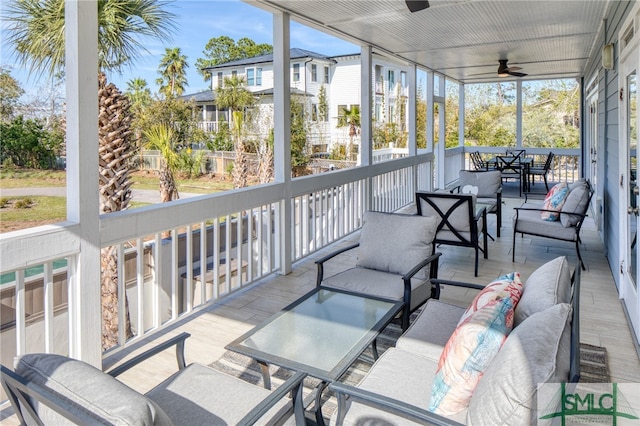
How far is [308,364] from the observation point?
2.07 meters

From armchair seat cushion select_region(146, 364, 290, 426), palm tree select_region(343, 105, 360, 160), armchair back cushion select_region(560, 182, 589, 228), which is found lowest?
armchair seat cushion select_region(146, 364, 290, 426)

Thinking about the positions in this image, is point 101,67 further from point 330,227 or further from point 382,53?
point 382,53

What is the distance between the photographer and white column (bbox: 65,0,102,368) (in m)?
2.43

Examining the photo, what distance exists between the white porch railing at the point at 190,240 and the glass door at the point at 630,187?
2896 mm

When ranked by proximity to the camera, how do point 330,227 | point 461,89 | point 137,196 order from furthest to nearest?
1. point 137,196
2. point 461,89
3. point 330,227

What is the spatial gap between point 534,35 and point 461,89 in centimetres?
625

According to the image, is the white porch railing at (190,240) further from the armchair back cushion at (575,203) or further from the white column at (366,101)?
the armchair back cushion at (575,203)

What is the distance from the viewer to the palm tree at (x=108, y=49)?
3.94m

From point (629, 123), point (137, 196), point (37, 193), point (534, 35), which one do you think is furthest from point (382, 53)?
point (137, 196)

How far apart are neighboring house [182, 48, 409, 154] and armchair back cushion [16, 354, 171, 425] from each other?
15.1 meters

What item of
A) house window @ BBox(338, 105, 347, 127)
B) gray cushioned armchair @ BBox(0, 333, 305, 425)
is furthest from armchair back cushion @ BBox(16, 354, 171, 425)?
house window @ BBox(338, 105, 347, 127)

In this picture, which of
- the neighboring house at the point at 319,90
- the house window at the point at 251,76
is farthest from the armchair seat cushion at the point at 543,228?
the house window at the point at 251,76

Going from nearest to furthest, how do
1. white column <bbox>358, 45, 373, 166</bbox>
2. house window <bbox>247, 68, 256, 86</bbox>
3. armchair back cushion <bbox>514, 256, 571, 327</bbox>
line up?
armchair back cushion <bbox>514, 256, 571, 327</bbox>
white column <bbox>358, 45, 373, 166</bbox>
house window <bbox>247, 68, 256, 86</bbox>

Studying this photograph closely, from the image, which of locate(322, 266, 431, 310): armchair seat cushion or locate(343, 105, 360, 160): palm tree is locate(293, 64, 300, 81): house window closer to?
locate(343, 105, 360, 160): palm tree
